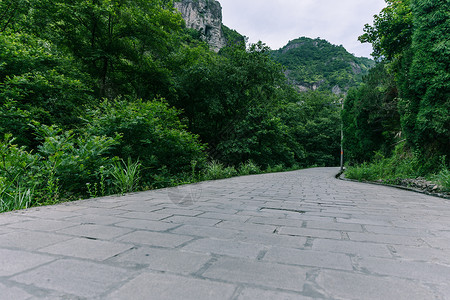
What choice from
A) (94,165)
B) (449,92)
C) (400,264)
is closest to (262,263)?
(400,264)

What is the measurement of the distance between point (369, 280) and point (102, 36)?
15.9m

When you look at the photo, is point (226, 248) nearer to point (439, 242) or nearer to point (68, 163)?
point (439, 242)

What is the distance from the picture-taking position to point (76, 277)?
1.15 m

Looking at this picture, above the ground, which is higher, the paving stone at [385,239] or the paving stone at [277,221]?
the paving stone at [385,239]

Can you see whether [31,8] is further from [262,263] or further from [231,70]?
[262,263]

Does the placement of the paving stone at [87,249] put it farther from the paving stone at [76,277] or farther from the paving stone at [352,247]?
the paving stone at [352,247]

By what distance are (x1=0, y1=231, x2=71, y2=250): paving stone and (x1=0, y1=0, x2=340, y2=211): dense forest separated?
140cm

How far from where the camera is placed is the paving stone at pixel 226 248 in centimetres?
154

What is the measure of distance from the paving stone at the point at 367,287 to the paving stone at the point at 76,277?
106 cm

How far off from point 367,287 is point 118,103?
7.51 m

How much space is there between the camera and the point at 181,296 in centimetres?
101

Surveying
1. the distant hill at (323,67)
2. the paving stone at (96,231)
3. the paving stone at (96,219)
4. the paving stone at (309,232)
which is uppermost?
the distant hill at (323,67)

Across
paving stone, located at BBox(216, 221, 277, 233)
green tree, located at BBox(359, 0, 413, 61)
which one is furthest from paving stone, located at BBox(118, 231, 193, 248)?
green tree, located at BBox(359, 0, 413, 61)

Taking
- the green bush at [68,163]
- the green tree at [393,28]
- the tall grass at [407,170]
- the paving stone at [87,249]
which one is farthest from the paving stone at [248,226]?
the green tree at [393,28]
